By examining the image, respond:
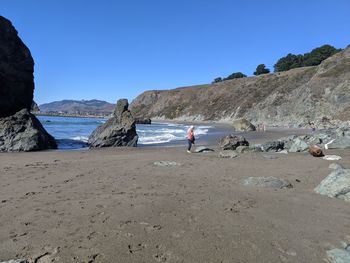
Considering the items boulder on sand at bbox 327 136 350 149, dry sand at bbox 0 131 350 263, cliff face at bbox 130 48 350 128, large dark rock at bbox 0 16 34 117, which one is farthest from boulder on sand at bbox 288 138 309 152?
cliff face at bbox 130 48 350 128

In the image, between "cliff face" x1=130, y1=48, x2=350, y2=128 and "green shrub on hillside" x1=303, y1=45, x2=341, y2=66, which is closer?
"cliff face" x1=130, y1=48, x2=350, y2=128

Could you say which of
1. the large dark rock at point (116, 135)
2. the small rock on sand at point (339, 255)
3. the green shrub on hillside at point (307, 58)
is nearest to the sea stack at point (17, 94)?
the large dark rock at point (116, 135)

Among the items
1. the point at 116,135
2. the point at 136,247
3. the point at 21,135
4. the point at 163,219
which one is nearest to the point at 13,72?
the point at 21,135

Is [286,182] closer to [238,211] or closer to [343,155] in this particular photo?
[238,211]

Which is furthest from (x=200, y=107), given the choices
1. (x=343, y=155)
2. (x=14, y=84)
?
(x=343, y=155)

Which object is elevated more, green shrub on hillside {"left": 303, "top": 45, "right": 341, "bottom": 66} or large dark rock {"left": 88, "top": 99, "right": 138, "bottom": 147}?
green shrub on hillside {"left": 303, "top": 45, "right": 341, "bottom": 66}

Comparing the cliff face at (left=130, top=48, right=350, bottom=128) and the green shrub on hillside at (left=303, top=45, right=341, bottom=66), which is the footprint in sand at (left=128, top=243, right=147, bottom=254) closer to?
the cliff face at (left=130, top=48, right=350, bottom=128)

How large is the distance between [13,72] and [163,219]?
2451 centimetres

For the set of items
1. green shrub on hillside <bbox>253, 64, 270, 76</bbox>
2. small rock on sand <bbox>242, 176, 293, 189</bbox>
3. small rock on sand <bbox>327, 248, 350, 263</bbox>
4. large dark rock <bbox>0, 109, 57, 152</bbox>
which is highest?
green shrub on hillside <bbox>253, 64, 270, 76</bbox>

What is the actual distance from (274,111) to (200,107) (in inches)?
1879

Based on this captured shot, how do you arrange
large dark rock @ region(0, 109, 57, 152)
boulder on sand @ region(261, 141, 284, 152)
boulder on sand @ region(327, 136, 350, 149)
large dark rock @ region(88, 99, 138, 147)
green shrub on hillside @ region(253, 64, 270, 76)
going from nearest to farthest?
1. boulder on sand @ region(327, 136, 350, 149)
2. boulder on sand @ region(261, 141, 284, 152)
3. large dark rock @ region(0, 109, 57, 152)
4. large dark rock @ region(88, 99, 138, 147)
5. green shrub on hillside @ region(253, 64, 270, 76)

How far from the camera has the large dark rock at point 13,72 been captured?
87.2ft

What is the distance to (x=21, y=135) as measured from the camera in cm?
2169

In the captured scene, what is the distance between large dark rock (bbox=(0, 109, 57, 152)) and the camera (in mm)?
20938
